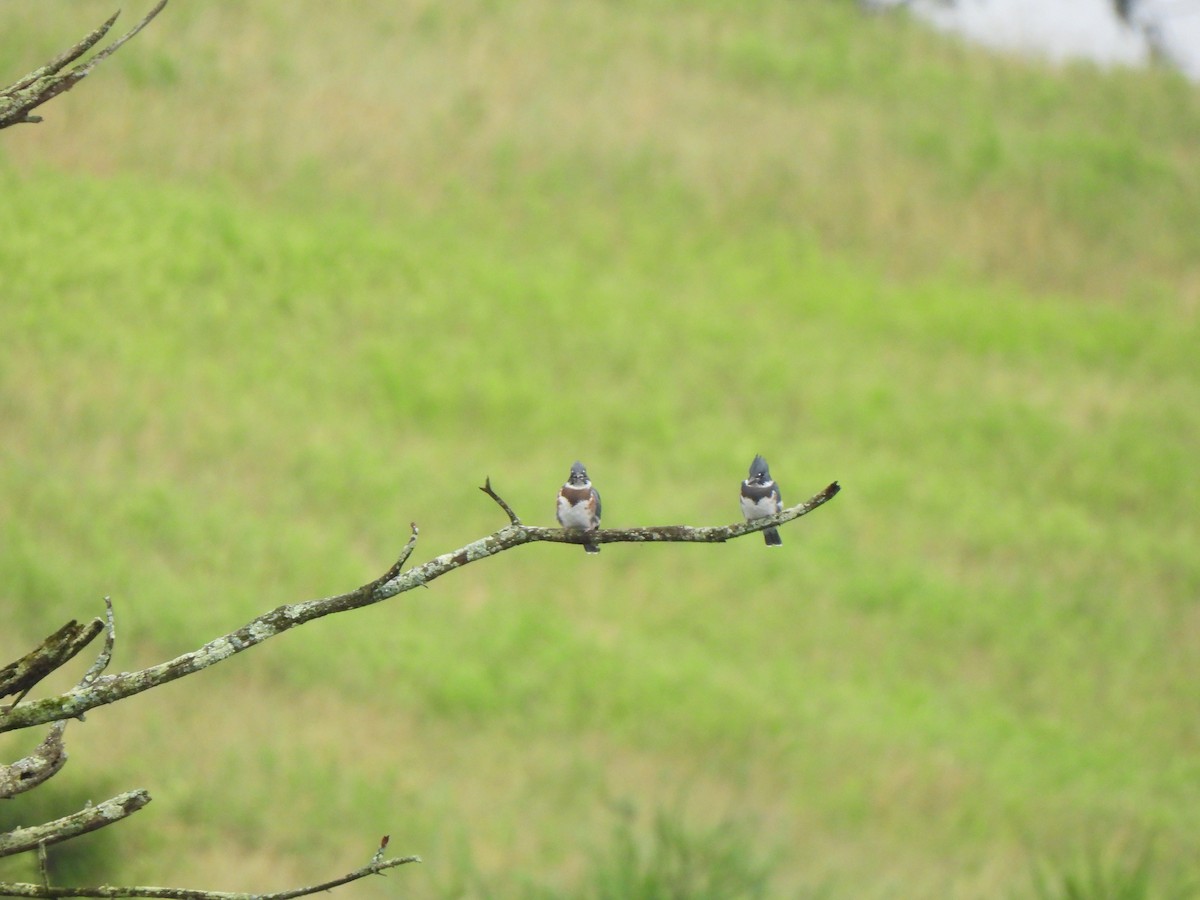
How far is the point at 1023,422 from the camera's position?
25734 millimetres

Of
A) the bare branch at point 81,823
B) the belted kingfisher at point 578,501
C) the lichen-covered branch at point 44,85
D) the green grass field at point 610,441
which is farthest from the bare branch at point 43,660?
the green grass field at point 610,441

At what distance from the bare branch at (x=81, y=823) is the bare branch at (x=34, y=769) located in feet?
0.44

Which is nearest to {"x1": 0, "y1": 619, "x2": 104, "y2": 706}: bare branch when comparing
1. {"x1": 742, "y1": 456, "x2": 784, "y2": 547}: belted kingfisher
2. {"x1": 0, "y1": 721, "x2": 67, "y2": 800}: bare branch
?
{"x1": 0, "y1": 721, "x2": 67, "y2": 800}: bare branch

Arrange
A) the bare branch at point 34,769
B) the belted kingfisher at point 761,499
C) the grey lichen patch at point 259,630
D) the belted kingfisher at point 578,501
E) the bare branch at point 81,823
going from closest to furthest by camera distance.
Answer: the bare branch at point 81,823 < the bare branch at point 34,769 < the grey lichen patch at point 259,630 < the belted kingfisher at point 761,499 < the belted kingfisher at point 578,501

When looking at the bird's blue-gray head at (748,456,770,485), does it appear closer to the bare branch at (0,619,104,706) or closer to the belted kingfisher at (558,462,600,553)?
the belted kingfisher at (558,462,600,553)

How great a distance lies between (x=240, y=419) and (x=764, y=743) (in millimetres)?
9262

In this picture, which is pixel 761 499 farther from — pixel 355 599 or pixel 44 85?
pixel 44 85

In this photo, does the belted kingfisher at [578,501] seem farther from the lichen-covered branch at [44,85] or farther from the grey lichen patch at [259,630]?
the lichen-covered branch at [44,85]

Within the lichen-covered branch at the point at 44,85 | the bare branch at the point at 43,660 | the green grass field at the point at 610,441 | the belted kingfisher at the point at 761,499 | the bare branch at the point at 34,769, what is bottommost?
the bare branch at the point at 34,769

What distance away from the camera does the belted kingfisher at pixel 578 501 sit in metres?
5.92

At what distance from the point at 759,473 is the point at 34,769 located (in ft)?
9.70

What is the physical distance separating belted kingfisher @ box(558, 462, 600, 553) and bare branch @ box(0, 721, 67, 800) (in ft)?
7.21

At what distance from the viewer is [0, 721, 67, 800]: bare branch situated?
433 centimetres

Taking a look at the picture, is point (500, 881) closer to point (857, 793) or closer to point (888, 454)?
point (857, 793)
